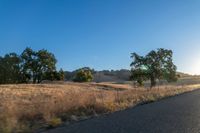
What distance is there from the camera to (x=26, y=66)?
3223 inches

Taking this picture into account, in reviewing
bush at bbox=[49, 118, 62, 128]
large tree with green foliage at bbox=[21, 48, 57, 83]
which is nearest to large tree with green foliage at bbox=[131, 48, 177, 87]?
large tree with green foliage at bbox=[21, 48, 57, 83]

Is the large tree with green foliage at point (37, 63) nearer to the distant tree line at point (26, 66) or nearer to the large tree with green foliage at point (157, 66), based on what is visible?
the distant tree line at point (26, 66)

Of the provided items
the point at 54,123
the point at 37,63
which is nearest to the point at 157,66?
the point at 37,63

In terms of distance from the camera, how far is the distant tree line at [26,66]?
3206 inches

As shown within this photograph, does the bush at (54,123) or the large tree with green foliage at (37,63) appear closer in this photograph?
the bush at (54,123)

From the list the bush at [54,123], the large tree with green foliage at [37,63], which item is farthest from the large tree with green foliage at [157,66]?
the bush at [54,123]

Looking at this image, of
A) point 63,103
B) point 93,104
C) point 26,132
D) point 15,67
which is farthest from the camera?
point 15,67

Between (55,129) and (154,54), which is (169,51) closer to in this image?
(154,54)

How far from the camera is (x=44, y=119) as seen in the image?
14.1 metres

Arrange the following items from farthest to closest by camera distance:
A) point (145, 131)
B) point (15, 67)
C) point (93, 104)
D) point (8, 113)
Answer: point (15, 67)
point (93, 104)
point (8, 113)
point (145, 131)

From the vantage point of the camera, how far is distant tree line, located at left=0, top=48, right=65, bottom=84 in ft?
267

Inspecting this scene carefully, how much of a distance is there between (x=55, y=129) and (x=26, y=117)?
2.59 metres

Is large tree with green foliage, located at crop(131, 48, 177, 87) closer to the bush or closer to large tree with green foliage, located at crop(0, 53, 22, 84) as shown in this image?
large tree with green foliage, located at crop(0, 53, 22, 84)

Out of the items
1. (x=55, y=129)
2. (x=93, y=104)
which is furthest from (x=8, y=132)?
(x=93, y=104)
